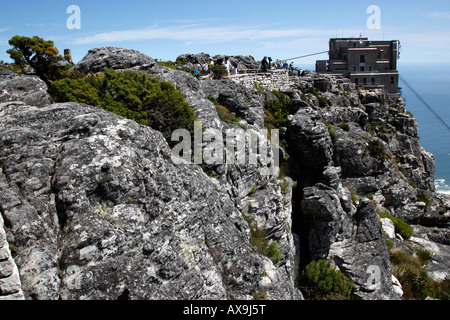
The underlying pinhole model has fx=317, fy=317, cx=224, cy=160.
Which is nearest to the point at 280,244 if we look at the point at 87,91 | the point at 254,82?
the point at 87,91

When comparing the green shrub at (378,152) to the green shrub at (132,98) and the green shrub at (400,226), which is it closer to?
the green shrub at (400,226)

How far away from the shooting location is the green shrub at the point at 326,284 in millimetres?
16344

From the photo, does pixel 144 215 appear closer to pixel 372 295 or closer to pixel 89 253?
pixel 89 253

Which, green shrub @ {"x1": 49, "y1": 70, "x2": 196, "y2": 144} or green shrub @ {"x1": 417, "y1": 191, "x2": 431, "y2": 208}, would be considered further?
green shrub @ {"x1": 417, "y1": 191, "x2": 431, "y2": 208}

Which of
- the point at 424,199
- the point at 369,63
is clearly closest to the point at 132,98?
the point at 424,199

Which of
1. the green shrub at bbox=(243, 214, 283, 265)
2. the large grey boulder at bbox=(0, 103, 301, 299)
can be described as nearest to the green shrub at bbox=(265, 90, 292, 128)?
the green shrub at bbox=(243, 214, 283, 265)

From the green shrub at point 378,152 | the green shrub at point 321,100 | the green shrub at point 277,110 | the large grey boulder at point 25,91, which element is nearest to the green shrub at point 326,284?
the green shrub at point 277,110

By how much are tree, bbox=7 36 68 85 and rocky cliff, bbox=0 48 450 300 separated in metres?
2.21

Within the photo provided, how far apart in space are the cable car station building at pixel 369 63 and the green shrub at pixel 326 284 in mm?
47960

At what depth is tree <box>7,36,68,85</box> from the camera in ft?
49.2

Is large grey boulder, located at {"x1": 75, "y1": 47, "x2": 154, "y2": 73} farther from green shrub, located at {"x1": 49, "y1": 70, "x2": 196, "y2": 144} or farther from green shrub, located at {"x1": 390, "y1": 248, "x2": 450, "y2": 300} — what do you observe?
green shrub, located at {"x1": 390, "y1": 248, "x2": 450, "y2": 300}

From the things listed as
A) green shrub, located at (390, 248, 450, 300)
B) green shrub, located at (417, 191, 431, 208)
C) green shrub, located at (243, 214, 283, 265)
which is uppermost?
green shrub, located at (243, 214, 283, 265)

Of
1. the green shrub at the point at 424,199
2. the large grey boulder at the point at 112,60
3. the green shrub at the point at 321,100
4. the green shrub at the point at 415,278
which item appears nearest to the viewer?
the green shrub at the point at 415,278

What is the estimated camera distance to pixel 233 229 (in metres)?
11.4
